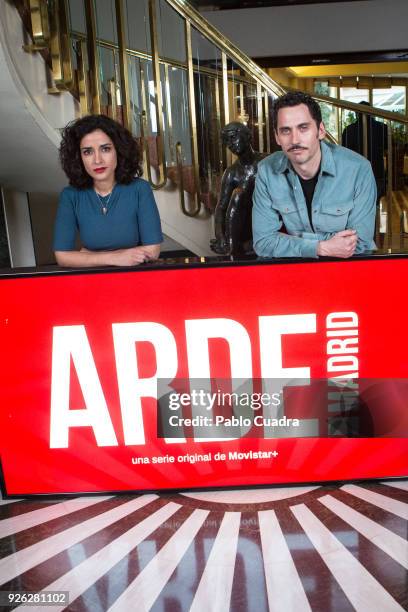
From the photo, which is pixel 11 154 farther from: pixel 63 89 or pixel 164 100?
pixel 164 100

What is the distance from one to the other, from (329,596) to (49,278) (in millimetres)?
1196

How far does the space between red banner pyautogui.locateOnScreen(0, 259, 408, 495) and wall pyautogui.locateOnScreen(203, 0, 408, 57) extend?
650cm

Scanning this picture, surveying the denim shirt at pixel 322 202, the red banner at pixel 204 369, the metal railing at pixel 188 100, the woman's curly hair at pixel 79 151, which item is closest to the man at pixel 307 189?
the denim shirt at pixel 322 202

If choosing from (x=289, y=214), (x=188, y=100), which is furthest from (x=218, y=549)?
(x=188, y=100)

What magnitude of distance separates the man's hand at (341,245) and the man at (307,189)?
75 mm

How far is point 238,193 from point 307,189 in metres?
0.47

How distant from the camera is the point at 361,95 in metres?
8.39

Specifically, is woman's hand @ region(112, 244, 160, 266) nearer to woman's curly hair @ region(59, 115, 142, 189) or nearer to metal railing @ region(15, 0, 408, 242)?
woman's curly hair @ region(59, 115, 142, 189)

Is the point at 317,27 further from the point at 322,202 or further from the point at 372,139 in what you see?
the point at 322,202

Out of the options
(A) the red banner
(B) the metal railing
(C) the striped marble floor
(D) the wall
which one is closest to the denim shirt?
(A) the red banner

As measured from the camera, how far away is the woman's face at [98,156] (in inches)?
84.9

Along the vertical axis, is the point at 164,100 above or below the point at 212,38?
below

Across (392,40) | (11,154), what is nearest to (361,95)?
(392,40)

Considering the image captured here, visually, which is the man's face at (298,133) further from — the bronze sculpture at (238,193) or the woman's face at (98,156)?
the woman's face at (98,156)
